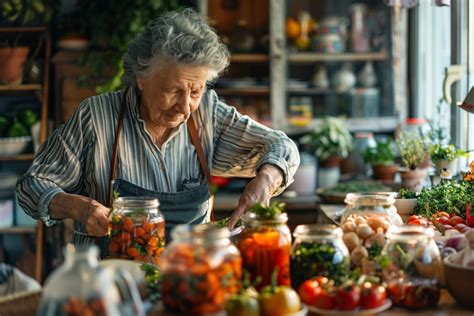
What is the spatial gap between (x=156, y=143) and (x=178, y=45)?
1.37ft

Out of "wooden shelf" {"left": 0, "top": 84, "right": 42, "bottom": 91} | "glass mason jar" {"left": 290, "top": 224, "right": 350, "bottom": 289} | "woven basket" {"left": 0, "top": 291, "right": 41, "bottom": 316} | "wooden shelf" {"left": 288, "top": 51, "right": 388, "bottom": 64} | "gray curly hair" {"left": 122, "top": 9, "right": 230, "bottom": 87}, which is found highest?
"gray curly hair" {"left": 122, "top": 9, "right": 230, "bottom": 87}

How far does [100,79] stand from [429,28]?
224 centimetres

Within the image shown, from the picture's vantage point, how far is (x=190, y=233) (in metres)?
1.92

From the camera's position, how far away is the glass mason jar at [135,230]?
97.3 inches

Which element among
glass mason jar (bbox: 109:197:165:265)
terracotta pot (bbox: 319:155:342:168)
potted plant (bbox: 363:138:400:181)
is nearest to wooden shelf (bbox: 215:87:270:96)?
terracotta pot (bbox: 319:155:342:168)

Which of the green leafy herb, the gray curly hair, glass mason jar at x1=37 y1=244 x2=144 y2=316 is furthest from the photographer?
the gray curly hair

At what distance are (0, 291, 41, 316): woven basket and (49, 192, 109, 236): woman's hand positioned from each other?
1.44 ft

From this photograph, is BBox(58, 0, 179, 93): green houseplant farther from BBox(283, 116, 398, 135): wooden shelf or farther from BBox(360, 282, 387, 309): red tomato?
BBox(360, 282, 387, 309): red tomato

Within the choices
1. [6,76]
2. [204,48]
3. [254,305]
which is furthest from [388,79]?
[254,305]

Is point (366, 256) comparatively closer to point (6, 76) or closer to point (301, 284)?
point (301, 284)

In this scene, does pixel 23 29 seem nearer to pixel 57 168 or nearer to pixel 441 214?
pixel 57 168

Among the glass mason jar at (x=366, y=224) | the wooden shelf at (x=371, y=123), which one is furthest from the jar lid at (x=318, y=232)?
the wooden shelf at (x=371, y=123)

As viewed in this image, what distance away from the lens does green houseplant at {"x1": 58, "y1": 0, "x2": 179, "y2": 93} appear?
528 cm

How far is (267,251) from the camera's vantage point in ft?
7.30
